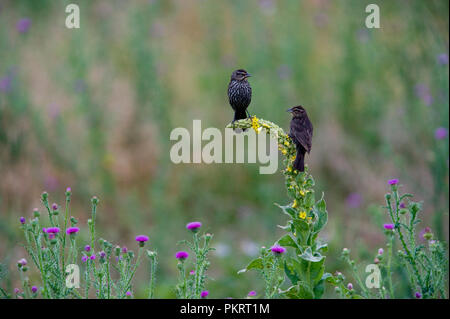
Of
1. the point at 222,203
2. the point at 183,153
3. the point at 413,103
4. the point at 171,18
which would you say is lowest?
the point at 222,203

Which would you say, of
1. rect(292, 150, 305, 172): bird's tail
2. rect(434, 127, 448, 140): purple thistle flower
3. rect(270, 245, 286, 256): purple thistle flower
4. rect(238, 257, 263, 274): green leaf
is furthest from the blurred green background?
rect(292, 150, 305, 172): bird's tail

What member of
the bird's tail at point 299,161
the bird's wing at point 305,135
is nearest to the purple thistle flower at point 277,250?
the bird's tail at point 299,161

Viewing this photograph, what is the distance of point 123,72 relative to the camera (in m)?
7.36

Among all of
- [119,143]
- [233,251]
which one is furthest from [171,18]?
[233,251]

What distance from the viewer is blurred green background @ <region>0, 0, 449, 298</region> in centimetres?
540

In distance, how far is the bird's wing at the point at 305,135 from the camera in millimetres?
1830

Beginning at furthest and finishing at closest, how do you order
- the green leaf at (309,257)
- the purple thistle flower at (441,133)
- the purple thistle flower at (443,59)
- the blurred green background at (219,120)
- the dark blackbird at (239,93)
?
the blurred green background at (219,120) → the purple thistle flower at (443,59) → the purple thistle flower at (441,133) → the green leaf at (309,257) → the dark blackbird at (239,93)

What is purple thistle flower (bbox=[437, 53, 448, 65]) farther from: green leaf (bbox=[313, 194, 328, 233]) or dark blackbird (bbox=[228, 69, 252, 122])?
dark blackbird (bbox=[228, 69, 252, 122])

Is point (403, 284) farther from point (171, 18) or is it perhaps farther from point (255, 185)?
point (171, 18)

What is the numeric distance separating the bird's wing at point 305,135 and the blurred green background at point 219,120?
2.96 meters

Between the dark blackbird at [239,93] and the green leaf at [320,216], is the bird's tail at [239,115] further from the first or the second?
the green leaf at [320,216]

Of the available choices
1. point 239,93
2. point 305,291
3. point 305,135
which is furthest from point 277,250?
point 239,93

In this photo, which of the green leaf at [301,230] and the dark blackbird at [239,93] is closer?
the dark blackbird at [239,93]
